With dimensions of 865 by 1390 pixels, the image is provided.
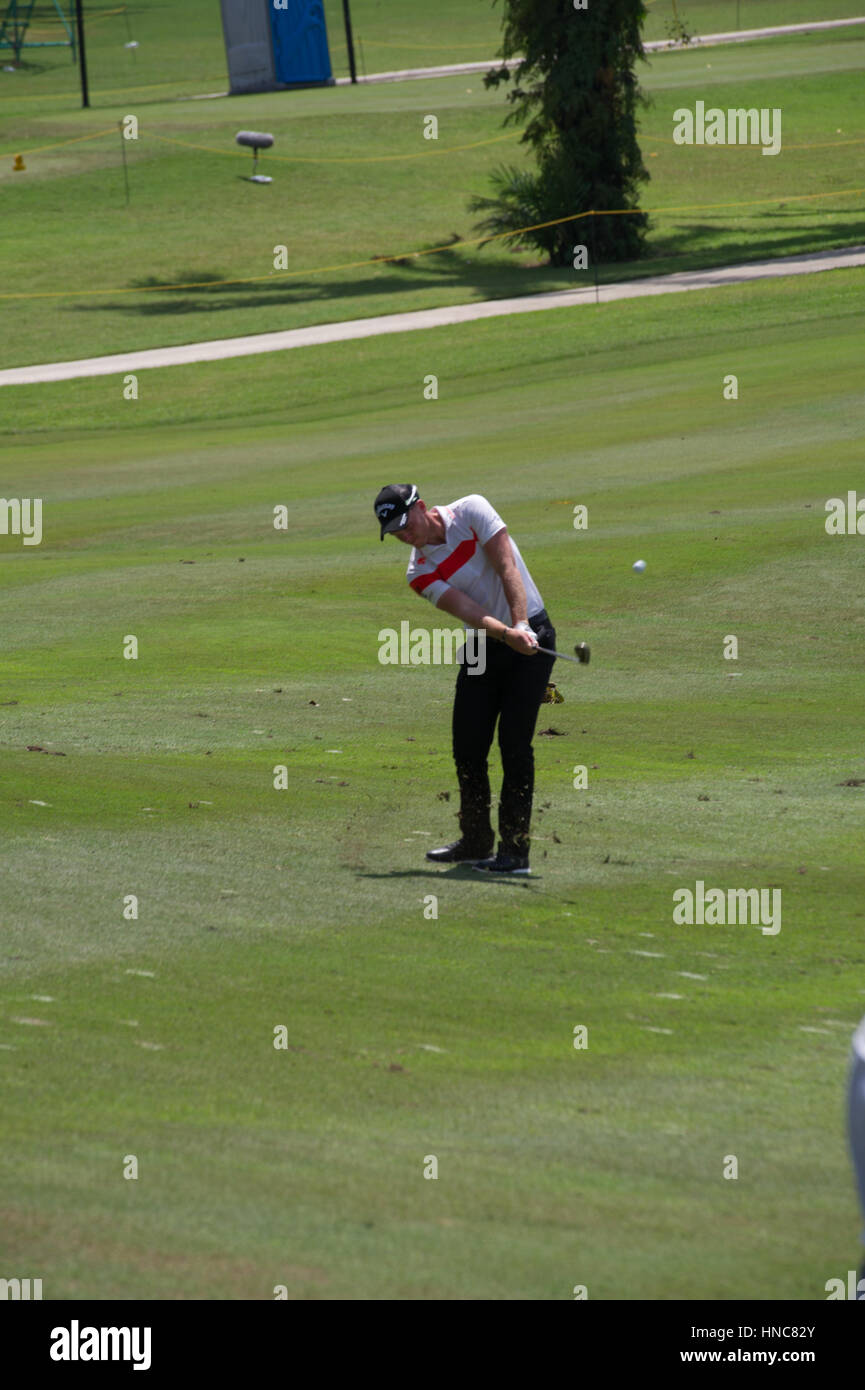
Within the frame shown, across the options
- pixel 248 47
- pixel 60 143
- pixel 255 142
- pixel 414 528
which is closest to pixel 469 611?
pixel 414 528

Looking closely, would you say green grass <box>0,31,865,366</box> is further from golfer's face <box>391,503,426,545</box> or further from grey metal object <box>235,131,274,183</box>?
golfer's face <box>391,503,426,545</box>

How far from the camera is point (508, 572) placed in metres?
9.63

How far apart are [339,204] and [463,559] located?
178ft

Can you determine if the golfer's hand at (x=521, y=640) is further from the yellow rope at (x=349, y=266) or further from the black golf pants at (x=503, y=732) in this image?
the yellow rope at (x=349, y=266)

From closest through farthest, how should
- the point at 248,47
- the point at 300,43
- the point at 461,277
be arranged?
1. the point at 461,277
2. the point at 300,43
3. the point at 248,47

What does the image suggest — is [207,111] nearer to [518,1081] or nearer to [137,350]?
[137,350]

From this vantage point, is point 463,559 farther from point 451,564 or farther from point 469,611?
point 469,611

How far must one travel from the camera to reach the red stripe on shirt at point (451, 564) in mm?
9727

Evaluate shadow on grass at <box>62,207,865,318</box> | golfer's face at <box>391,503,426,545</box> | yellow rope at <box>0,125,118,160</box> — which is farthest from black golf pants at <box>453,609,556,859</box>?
yellow rope at <box>0,125,118,160</box>

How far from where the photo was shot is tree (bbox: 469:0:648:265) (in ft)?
163

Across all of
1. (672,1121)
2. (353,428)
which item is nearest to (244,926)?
(672,1121)

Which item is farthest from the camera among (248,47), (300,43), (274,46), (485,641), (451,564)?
(248,47)

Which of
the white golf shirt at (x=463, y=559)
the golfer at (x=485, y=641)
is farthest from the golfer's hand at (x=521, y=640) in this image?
the white golf shirt at (x=463, y=559)
